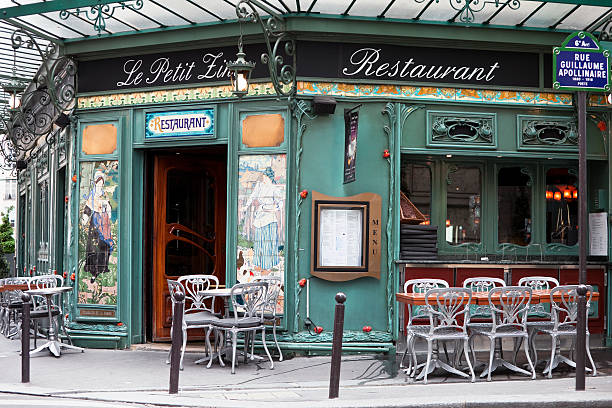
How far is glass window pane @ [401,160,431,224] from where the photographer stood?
11375 millimetres

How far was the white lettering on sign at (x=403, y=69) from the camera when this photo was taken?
35.4ft

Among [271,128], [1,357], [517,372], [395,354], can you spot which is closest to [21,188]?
[1,357]

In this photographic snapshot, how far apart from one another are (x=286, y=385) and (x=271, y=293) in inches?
73.1

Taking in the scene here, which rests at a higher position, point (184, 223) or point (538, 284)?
point (184, 223)

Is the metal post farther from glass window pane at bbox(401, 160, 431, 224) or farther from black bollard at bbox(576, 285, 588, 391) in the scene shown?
glass window pane at bbox(401, 160, 431, 224)

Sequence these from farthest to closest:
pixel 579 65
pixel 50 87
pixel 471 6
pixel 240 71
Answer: pixel 50 87 < pixel 471 6 < pixel 240 71 < pixel 579 65

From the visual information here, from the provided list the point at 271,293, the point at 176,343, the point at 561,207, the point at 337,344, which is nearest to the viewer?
the point at 337,344

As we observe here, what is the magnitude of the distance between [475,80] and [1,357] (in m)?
8.04

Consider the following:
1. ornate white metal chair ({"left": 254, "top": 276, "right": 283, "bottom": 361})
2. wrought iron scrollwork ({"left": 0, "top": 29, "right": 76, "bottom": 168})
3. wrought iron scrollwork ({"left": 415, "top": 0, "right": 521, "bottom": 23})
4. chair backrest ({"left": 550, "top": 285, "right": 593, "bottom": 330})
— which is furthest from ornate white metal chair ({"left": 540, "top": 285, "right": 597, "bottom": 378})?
wrought iron scrollwork ({"left": 0, "top": 29, "right": 76, "bottom": 168})

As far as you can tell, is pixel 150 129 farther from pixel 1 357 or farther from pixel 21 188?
pixel 21 188

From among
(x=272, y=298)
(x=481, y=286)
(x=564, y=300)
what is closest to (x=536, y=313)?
(x=481, y=286)

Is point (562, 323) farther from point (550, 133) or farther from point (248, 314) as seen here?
point (248, 314)

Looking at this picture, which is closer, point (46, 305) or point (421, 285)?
point (421, 285)

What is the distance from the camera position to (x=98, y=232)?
1177cm
